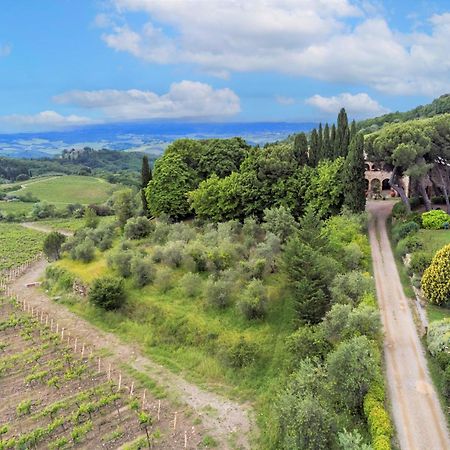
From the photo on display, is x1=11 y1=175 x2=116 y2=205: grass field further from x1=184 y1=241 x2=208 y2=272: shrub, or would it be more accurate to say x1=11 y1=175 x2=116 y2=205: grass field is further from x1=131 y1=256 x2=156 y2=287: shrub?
x1=184 y1=241 x2=208 y2=272: shrub

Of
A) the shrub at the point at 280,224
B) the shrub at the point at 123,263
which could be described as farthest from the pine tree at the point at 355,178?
the shrub at the point at 123,263

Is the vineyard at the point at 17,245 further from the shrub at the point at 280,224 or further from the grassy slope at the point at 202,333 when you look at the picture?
the shrub at the point at 280,224

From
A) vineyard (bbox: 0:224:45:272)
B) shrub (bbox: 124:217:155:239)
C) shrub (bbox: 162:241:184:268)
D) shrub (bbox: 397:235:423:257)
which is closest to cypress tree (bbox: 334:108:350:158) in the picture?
shrub (bbox: 397:235:423:257)

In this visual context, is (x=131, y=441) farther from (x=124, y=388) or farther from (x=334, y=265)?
(x=334, y=265)

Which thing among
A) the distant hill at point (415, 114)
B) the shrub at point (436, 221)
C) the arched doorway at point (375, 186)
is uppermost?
the distant hill at point (415, 114)

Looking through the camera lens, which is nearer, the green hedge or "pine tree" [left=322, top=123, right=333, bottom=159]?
the green hedge

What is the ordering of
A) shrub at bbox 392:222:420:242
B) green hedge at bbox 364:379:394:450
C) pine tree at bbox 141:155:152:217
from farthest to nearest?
pine tree at bbox 141:155:152:217, shrub at bbox 392:222:420:242, green hedge at bbox 364:379:394:450

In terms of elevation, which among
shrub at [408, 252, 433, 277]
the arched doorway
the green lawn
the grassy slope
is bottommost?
the grassy slope

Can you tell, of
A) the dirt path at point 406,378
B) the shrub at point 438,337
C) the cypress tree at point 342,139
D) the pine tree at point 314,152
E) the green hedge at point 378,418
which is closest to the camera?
the green hedge at point 378,418
